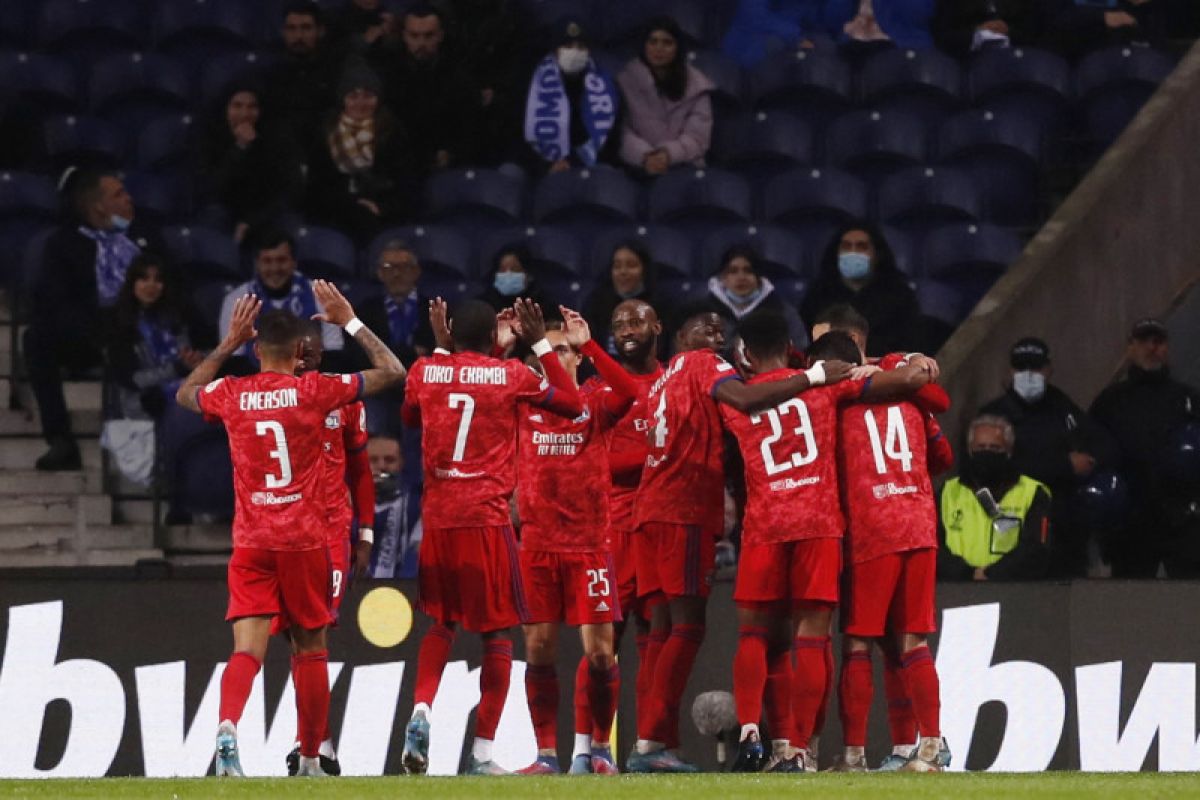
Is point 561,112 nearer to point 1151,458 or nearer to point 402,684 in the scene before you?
point 1151,458

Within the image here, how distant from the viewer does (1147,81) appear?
1672cm

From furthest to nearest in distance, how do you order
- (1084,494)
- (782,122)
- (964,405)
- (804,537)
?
(782,122), (964,405), (1084,494), (804,537)

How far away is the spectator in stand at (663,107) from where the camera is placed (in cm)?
1608

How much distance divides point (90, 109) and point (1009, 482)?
23.8 feet

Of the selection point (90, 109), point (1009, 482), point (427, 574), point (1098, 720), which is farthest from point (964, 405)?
point (90, 109)

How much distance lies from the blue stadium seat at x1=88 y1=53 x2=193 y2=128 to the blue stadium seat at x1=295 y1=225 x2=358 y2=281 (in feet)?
6.58

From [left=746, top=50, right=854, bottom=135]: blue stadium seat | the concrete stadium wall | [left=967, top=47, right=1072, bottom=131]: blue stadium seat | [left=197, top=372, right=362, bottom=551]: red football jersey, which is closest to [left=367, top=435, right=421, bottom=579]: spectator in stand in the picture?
[left=197, top=372, right=362, bottom=551]: red football jersey

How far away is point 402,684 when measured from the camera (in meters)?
12.3

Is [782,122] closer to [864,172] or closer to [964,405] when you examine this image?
[864,172]

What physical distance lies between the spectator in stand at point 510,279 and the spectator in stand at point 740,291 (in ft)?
3.23

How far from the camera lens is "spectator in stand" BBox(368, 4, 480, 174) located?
16.1 meters

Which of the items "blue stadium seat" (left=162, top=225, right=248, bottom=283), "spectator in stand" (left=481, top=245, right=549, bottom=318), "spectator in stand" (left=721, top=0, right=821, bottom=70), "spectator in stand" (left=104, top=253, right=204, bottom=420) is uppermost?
"spectator in stand" (left=721, top=0, right=821, bottom=70)

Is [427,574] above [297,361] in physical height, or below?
below

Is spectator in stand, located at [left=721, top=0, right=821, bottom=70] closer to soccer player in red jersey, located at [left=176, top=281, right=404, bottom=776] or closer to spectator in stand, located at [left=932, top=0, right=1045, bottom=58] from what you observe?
spectator in stand, located at [left=932, top=0, right=1045, bottom=58]
